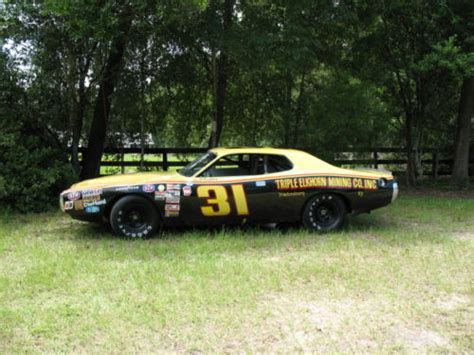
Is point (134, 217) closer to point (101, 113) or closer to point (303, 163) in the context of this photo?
point (303, 163)

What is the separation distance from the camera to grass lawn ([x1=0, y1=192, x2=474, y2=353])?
13.0ft

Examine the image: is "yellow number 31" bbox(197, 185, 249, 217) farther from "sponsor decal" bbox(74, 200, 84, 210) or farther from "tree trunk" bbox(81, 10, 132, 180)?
"tree trunk" bbox(81, 10, 132, 180)

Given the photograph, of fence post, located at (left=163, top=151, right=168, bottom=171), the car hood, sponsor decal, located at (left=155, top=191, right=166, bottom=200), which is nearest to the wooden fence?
fence post, located at (left=163, top=151, right=168, bottom=171)

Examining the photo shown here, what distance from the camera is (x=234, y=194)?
7.41 metres

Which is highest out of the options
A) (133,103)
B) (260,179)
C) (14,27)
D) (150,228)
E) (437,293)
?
(14,27)

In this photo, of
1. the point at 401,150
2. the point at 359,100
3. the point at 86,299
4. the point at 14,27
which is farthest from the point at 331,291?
the point at 401,150

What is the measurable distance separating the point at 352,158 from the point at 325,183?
717 cm

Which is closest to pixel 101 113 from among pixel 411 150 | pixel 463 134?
pixel 411 150

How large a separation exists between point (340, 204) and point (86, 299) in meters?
4.40

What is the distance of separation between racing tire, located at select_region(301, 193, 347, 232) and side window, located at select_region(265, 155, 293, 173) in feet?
2.11

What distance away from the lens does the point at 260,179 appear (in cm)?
755

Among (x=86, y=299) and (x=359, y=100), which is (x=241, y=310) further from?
(x=359, y=100)

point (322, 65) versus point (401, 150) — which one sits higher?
point (322, 65)

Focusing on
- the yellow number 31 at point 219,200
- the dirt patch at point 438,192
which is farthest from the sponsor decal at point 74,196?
the dirt patch at point 438,192
